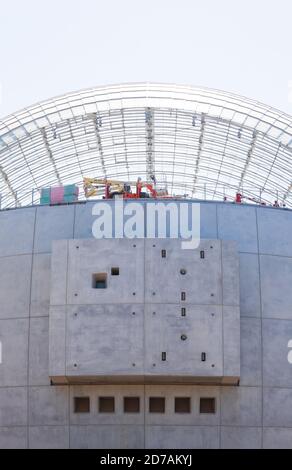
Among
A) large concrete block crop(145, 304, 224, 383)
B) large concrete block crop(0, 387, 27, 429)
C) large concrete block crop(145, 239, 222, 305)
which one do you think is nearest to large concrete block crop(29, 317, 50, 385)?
large concrete block crop(0, 387, 27, 429)

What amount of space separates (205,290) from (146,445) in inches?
312

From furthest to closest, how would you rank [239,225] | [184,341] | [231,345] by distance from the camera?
[239,225] → [231,345] → [184,341]

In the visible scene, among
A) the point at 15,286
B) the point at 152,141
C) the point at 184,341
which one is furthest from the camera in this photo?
the point at 152,141

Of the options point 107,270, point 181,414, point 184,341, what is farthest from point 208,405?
point 107,270

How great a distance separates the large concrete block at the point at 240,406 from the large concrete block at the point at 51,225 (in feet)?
37.0

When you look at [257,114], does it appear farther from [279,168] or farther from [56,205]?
[56,205]

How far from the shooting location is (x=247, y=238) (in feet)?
177

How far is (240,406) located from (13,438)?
1110cm

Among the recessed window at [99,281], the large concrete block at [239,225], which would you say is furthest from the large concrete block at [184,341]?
the large concrete block at [239,225]

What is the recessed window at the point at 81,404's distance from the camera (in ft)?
168

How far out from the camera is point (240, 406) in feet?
167

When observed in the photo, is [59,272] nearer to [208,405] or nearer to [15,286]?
[15,286]

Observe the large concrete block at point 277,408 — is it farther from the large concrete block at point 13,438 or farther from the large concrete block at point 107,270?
the large concrete block at point 13,438

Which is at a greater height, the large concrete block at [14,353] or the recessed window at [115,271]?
the recessed window at [115,271]
